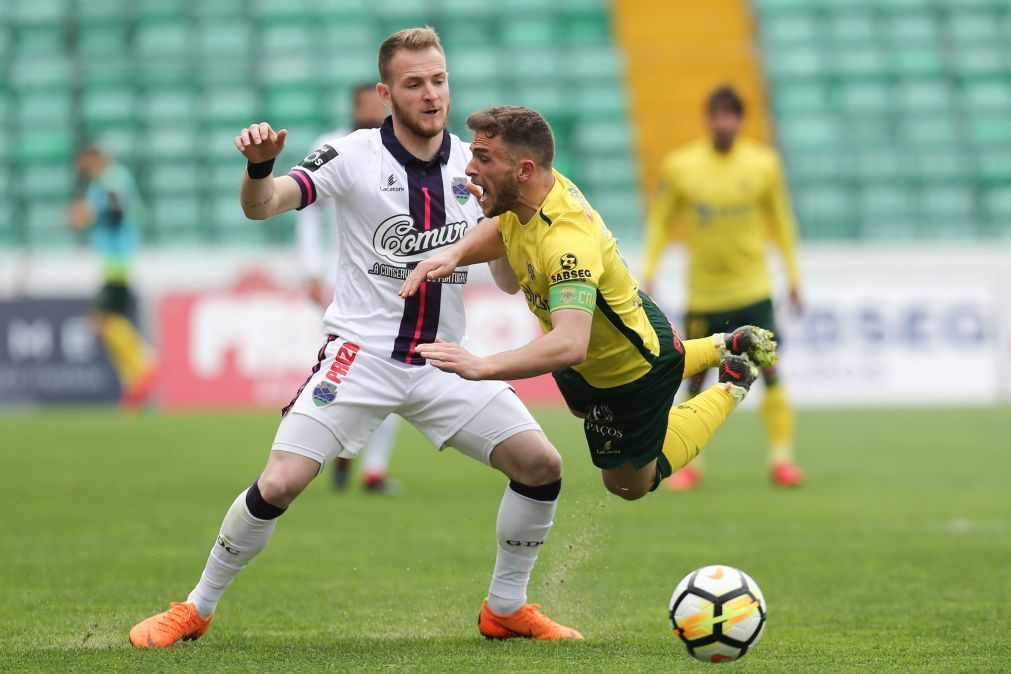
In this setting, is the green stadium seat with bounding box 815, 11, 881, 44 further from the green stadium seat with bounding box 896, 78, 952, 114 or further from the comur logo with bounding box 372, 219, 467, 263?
the comur logo with bounding box 372, 219, 467, 263

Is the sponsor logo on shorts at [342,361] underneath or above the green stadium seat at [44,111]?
underneath

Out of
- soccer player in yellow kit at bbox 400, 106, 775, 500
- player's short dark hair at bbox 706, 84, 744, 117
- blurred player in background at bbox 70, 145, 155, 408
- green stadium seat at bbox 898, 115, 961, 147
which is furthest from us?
green stadium seat at bbox 898, 115, 961, 147

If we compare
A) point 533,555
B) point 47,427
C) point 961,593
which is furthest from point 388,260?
point 47,427

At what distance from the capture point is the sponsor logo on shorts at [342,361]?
17.4 feet

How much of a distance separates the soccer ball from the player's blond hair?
2100 mm

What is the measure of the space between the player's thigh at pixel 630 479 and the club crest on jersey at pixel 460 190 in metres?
1.15

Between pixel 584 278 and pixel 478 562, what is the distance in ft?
9.10

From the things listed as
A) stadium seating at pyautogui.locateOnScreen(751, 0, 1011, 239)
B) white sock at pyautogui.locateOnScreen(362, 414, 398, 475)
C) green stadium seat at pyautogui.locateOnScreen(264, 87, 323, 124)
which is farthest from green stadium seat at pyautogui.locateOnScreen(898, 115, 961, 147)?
white sock at pyautogui.locateOnScreen(362, 414, 398, 475)

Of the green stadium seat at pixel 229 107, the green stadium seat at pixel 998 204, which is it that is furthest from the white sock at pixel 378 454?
the green stadium seat at pixel 998 204

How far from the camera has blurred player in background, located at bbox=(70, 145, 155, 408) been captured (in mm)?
16250

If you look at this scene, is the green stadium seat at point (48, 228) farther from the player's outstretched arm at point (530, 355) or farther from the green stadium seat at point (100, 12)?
the player's outstretched arm at point (530, 355)

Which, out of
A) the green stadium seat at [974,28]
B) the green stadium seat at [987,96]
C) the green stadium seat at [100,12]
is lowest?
the green stadium seat at [987,96]

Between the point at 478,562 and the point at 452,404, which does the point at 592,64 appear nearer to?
the point at 478,562

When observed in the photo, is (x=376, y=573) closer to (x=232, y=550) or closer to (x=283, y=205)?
(x=232, y=550)
